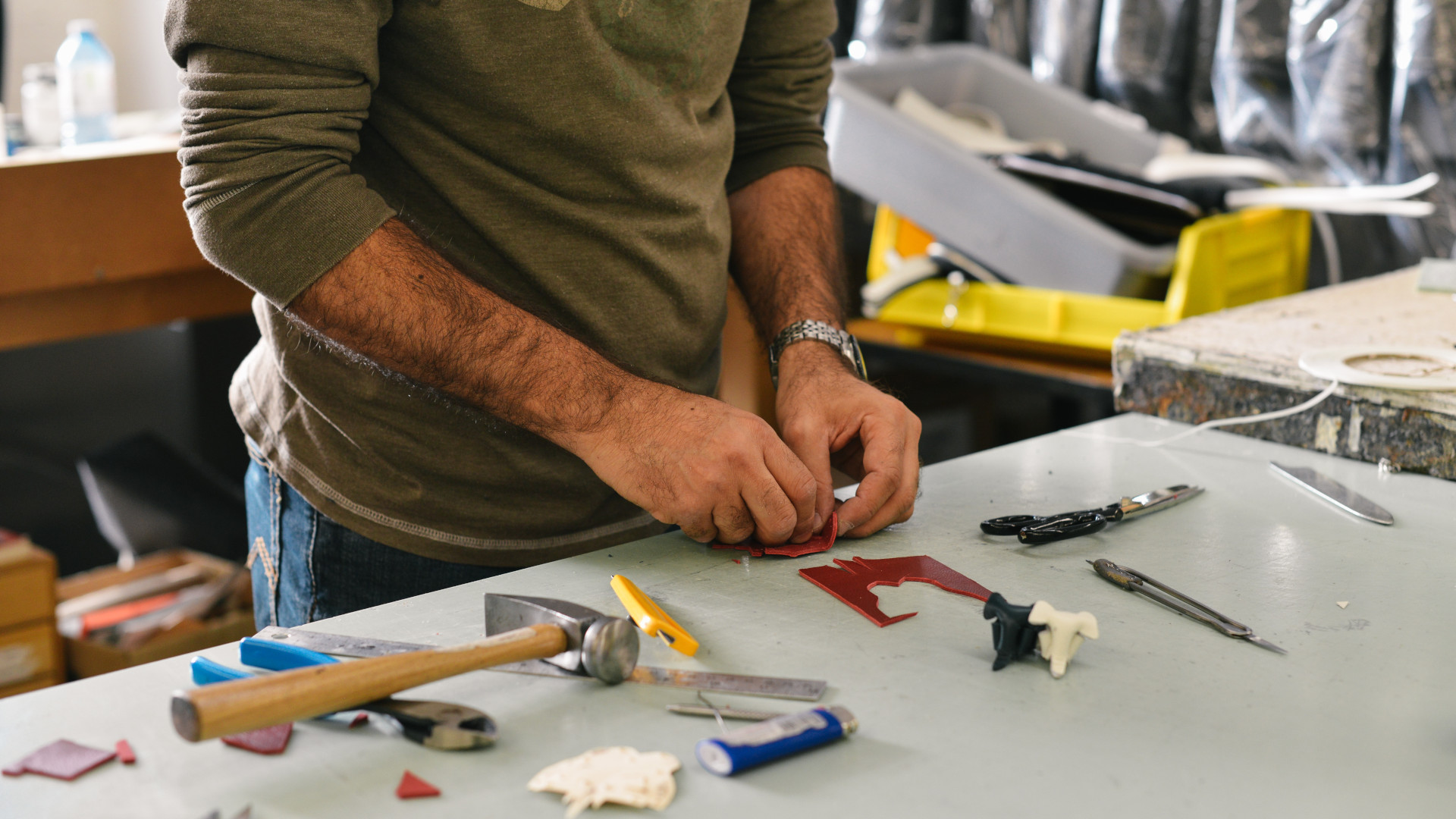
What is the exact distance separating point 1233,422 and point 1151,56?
1173 millimetres

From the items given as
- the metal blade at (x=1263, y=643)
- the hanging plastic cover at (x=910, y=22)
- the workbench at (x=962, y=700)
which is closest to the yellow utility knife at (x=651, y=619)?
the workbench at (x=962, y=700)

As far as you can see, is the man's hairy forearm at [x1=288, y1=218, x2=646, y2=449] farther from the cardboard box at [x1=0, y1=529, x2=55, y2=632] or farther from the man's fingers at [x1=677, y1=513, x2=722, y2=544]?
the cardboard box at [x1=0, y1=529, x2=55, y2=632]

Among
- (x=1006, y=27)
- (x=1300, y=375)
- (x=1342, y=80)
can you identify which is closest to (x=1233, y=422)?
(x=1300, y=375)

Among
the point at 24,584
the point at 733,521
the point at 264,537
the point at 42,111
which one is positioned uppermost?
the point at 42,111

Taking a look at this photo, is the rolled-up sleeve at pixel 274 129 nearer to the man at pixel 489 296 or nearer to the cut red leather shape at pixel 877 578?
the man at pixel 489 296

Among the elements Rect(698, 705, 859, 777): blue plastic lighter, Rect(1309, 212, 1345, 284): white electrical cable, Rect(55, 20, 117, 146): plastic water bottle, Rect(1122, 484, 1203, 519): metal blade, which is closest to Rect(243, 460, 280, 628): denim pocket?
Rect(698, 705, 859, 777): blue plastic lighter

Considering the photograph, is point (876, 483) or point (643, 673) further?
point (876, 483)

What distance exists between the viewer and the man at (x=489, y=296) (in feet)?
2.57

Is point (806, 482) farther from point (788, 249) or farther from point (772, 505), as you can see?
point (788, 249)

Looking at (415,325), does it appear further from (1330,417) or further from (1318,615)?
(1330,417)

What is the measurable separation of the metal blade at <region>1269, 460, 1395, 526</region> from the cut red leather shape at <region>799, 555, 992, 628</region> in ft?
1.12

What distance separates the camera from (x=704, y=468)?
791 millimetres

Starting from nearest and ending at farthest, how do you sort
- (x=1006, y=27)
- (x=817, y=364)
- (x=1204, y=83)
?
(x=817, y=364), (x=1204, y=83), (x=1006, y=27)

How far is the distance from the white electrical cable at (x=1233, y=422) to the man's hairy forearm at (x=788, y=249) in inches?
10.7
